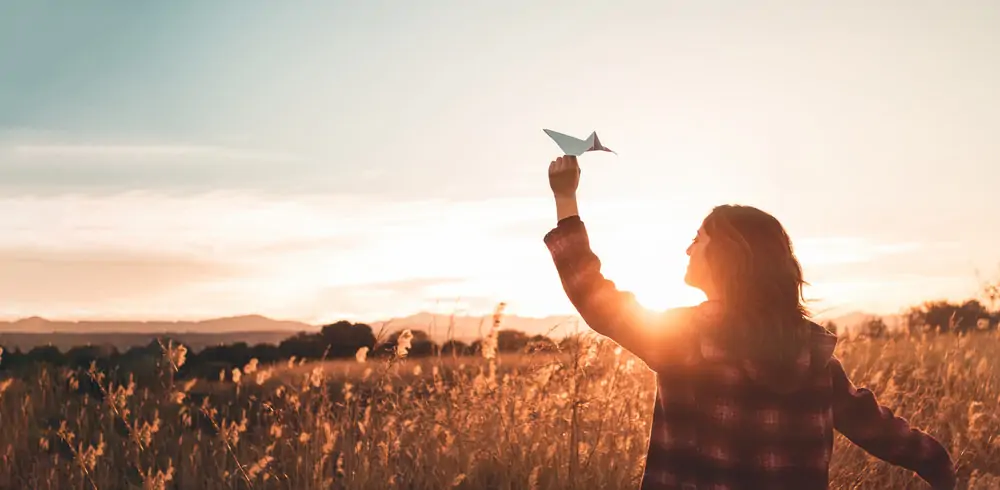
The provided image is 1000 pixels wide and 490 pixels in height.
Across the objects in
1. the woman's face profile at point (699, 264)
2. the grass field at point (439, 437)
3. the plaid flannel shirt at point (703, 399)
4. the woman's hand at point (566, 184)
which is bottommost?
the grass field at point (439, 437)

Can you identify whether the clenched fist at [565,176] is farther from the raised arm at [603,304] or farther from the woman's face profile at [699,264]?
the woman's face profile at [699,264]

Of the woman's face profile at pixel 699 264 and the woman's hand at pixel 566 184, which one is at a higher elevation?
the woman's hand at pixel 566 184

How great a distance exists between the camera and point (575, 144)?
2.61 m

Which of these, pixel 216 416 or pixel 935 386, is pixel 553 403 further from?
pixel 935 386

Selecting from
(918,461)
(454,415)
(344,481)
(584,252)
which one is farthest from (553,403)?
(584,252)

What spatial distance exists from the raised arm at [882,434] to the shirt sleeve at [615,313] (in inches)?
25.9

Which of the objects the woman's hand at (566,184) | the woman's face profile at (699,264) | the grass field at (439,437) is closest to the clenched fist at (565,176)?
the woman's hand at (566,184)

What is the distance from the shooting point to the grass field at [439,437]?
5.07 m

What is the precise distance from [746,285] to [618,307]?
37 centimetres

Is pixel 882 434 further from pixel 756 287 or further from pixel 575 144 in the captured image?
pixel 575 144

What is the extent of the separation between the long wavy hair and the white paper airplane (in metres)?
0.47

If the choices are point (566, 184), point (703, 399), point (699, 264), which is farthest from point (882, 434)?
point (566, 184)

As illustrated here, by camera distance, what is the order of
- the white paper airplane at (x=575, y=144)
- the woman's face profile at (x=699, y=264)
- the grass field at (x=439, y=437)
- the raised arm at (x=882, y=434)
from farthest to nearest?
the grass field at (x=439, y=437)
the raised arm at (x=882, y=434)
the woman's face profile at (x=699, y=264)
the white paper airplane at (x=575, y=144)

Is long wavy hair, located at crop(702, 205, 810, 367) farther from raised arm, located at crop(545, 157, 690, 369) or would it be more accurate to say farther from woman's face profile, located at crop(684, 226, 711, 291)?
raised arm, located at crop(545, 157, 690, 369)
